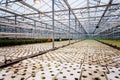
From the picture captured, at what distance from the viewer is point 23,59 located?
4.34 meters

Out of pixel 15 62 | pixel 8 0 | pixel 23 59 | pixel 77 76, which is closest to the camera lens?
pixel 77 76

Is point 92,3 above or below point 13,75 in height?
above

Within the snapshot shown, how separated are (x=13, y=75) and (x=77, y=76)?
1.61m

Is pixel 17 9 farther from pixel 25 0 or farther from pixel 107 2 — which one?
pixel 107 2

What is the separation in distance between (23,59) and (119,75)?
3382 mm

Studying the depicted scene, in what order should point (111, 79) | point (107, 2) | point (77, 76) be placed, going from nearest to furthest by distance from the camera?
point (111, 79) → point (77, 76) → point (107, 2)

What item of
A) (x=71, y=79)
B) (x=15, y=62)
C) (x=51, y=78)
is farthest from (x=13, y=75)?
(x=71, y=79)

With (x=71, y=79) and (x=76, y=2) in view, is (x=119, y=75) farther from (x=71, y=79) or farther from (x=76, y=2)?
(x=76, y=2)

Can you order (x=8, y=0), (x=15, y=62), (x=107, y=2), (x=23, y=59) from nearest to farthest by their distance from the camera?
1. (x=15, y=62)
2. (x=23, y=59)
3. (x=8, y=0)
4. (x=107, y=2)

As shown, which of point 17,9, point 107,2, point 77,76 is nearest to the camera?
point 77,76

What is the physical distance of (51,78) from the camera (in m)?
A: 2.58

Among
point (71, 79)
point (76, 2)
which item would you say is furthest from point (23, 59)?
point (76, 2)

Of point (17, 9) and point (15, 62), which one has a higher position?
point (17, 9)

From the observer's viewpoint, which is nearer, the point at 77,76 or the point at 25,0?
the point at 77,76
